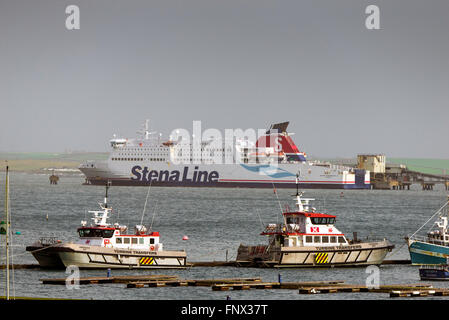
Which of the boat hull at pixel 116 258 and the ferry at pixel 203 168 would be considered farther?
the ferry at pixel 203 168

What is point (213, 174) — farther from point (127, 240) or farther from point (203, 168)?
point (127, 240)

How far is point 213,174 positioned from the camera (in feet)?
437

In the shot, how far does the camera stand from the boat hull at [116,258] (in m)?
32.0

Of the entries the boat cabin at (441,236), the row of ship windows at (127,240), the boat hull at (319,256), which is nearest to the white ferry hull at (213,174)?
the boat hull at (319,256)

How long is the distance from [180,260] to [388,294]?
9.87m

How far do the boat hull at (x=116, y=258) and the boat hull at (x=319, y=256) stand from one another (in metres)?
3.41

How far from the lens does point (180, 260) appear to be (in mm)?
33781

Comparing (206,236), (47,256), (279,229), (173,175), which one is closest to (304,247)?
(279,229)

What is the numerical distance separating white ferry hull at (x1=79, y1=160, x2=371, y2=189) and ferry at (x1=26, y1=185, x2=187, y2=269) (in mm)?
99507

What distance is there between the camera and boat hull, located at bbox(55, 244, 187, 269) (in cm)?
3195

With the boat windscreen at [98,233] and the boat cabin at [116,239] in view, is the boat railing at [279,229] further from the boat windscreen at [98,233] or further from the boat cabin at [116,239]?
the boat windscreen at [98,233]
